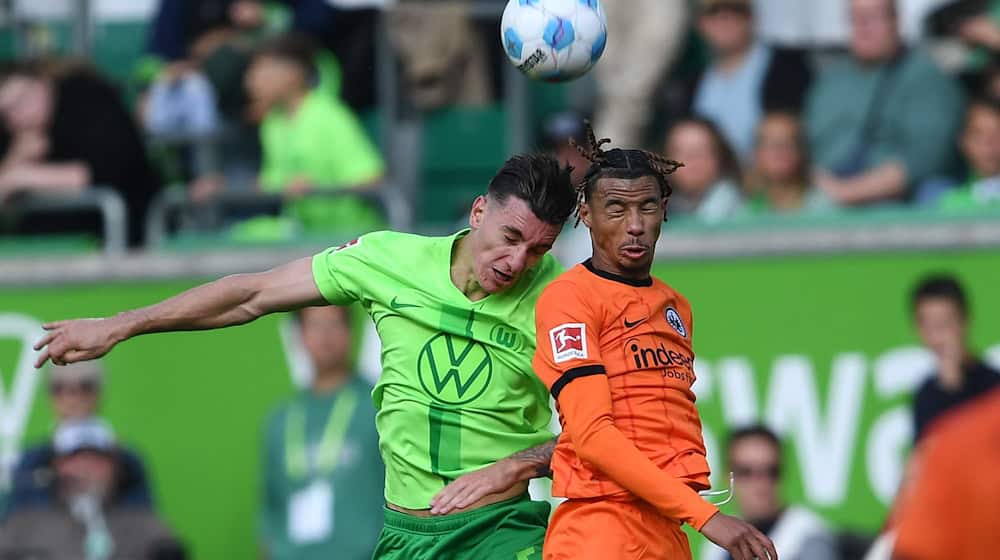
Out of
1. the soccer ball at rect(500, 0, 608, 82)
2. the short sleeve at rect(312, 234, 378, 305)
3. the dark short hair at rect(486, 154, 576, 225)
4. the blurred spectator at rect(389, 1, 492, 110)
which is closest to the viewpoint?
the dark short hair at rect(486, 154, 576, 225)

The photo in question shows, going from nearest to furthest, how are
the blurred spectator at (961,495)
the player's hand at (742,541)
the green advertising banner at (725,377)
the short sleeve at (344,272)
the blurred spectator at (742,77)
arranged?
the blurred spectator at (961,495) → the player's hand at (742,541) → the short sleeve at (344,272) → the green advertising banner at (725,377) → the blurred spectator at (742,77)

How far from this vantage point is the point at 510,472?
221 inches

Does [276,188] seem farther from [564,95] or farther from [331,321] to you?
[564,95]

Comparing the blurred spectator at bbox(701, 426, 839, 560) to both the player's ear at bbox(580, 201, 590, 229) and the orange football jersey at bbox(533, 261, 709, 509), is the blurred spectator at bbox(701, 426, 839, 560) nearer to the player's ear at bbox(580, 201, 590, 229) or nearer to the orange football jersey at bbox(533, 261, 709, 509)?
the orange football jersey at bbox(533, 261, 709, 509)

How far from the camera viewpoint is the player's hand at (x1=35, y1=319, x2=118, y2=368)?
5.47 meters

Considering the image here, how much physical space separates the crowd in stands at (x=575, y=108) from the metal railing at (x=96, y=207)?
0.19ft

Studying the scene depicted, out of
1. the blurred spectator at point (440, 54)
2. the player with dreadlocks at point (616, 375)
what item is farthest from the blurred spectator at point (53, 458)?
the player with dreadlocks at point (616, 375)

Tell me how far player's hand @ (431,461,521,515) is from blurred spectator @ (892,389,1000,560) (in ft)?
8.09

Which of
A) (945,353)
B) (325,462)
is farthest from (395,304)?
(945,353)

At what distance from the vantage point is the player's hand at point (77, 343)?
18.0 feet

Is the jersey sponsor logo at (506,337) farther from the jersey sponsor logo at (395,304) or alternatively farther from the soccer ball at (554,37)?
the soccer ball at (554,37)

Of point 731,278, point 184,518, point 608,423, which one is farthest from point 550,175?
point 184,518

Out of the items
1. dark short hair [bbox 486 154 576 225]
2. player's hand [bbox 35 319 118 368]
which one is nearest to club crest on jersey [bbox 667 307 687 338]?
dark short hair [bbox 486 154 576 225]

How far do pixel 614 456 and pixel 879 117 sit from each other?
5080mm
